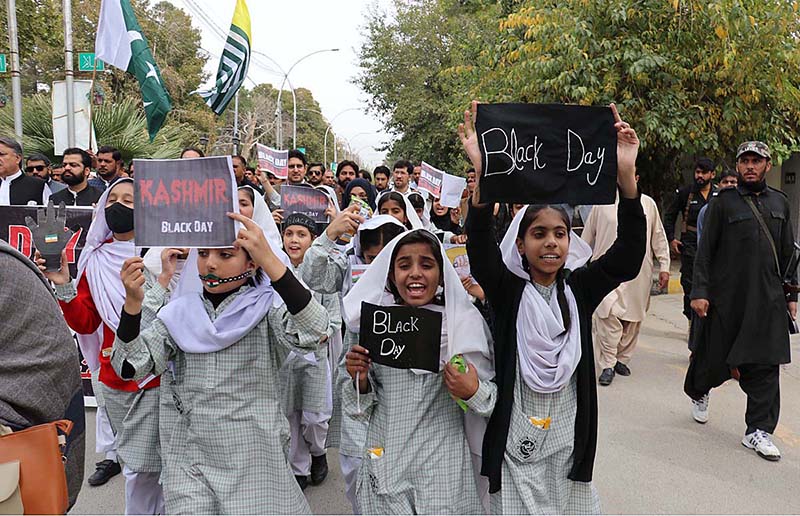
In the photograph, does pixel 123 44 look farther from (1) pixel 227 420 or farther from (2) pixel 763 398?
(2) pixel 763 398

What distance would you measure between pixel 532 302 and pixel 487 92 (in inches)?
374

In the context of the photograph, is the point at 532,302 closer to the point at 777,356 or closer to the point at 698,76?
the point at 777,356

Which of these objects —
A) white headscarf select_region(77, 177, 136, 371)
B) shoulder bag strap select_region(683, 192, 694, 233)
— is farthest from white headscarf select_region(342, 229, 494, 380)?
shoulder bag strap select_region(683, 192, 694, 233)

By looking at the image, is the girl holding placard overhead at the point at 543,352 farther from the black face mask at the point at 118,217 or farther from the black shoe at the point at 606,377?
the black shoe at the point at 606,377

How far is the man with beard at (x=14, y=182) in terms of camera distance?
632 centimetres

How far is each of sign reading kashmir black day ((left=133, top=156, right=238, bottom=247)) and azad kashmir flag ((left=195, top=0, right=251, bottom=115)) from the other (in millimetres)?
6441

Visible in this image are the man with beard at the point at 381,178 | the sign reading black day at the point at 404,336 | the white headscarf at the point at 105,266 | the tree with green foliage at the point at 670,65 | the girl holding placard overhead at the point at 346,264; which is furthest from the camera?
the man with beard at the point at 381,178

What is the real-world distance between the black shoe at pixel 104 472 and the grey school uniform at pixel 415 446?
215 cm

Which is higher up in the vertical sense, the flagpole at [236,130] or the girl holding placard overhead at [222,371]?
the flagpole at [236,130]

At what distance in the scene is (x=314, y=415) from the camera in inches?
152

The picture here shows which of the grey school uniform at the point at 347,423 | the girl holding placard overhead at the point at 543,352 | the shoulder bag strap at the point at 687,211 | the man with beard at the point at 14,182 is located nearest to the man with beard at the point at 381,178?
the shoulder bag strap at the point at 687,211

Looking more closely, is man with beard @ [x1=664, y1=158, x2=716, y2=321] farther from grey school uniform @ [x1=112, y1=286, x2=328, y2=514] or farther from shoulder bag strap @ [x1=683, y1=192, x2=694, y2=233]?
grey school uniform @ [x1=112, y1=286, x2=328, y2=514]

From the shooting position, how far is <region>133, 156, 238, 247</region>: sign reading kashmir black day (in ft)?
8.00

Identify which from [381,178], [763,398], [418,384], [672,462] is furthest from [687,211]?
[418,384]
